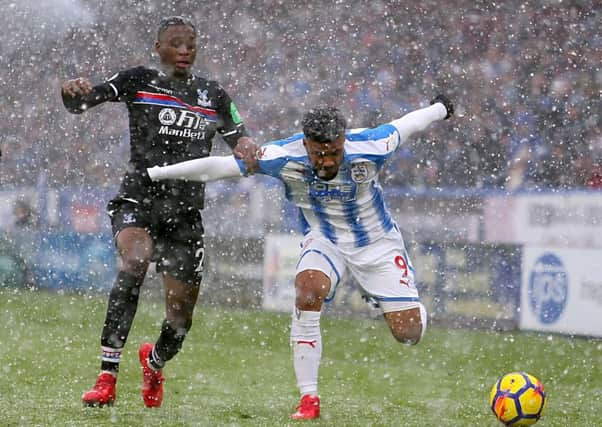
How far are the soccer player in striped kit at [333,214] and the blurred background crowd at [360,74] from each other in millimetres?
A: 5701

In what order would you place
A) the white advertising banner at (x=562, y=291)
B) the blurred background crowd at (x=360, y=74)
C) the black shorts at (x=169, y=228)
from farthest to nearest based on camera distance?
the blurred background crowd at (x=360, y=74), the white advertising banner at (x=562, y=291), the black shorts at (x=169, y=228)

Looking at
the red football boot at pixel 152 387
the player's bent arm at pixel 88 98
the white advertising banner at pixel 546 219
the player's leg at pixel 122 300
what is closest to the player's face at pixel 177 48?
the player's bent arm at pixel 88 98

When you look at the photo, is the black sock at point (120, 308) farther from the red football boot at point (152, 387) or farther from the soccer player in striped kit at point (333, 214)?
the soccer player in striped kit at point (333, 214)

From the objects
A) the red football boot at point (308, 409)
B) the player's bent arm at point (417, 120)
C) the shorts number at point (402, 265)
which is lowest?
the red football boot at point (308, 409)

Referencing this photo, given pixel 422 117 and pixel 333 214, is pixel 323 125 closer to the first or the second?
pixel 333 214

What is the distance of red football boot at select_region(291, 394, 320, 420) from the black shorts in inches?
36.4

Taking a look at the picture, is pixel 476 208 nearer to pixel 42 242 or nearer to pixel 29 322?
pixel 29 322

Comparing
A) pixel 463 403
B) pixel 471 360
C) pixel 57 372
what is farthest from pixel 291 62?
pixel 463 403

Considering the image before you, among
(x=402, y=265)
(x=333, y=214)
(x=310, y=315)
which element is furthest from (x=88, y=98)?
(x=402, y=265)

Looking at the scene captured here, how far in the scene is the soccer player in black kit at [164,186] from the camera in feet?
16.8

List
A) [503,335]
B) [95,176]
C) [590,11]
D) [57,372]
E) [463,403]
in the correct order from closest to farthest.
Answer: [463,403]
[57,372]
[503,335]
[590,11]
[95,176]

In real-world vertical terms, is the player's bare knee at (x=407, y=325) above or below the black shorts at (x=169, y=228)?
below

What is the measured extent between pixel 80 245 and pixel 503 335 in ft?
19.3

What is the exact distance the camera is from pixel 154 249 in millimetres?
5293
